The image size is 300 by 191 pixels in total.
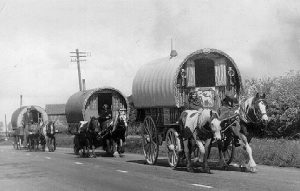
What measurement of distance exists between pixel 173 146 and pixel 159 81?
2.02 meters

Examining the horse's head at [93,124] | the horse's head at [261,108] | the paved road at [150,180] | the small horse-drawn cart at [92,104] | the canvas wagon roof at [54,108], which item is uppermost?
the canvas wagon roof at [54,108]

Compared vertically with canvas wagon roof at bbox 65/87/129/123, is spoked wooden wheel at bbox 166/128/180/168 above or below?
below

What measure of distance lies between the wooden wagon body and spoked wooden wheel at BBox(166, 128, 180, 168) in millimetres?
10188

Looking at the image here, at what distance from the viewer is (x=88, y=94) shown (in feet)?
89.7

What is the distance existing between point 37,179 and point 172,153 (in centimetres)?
431

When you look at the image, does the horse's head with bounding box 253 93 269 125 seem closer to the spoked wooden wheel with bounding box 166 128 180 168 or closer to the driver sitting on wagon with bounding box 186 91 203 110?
the driver sitting on wagon with bounding box 186 91 203 110

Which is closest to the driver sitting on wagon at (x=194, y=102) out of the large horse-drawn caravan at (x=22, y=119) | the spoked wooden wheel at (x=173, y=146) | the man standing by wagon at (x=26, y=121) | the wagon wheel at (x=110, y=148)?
the spoked wooden wheel at (x=173, y=146)

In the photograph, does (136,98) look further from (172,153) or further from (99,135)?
(99,135)

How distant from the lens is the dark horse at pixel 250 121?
14.1 m

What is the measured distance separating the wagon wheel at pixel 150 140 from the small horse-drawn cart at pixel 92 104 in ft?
27.1

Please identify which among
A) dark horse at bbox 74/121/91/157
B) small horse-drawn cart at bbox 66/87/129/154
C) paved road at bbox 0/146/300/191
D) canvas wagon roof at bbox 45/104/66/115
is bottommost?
paved road at bbox 0/146/300/191

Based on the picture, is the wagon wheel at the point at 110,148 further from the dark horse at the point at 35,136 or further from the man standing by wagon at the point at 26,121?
the man standing by wagon at the point at 26,121

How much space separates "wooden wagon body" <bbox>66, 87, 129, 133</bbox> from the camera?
27.3 m

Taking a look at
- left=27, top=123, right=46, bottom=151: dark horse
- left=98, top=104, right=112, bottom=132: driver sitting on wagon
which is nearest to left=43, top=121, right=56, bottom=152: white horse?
left=27, top=123, right=46, bottom=151: dark horse
